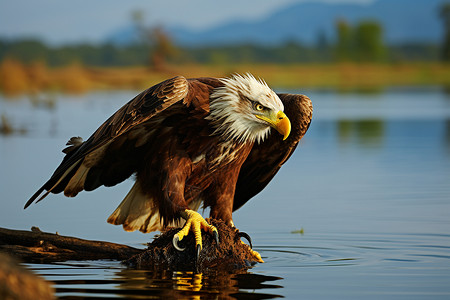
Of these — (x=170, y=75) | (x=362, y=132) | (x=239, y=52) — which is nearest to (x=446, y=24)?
(x=239, y=52)

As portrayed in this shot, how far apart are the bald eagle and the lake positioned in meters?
0.56

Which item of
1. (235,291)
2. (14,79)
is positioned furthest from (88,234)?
(14,79)

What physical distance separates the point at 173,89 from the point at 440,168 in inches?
271

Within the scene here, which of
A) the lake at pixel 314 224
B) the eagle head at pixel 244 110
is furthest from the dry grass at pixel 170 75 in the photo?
the eagle head at pixel 244 110

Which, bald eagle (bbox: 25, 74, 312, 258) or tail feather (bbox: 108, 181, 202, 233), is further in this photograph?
tail feather (bbox: 108, 181, 202, 233)

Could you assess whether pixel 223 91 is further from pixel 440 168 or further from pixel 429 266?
pixel 440 168

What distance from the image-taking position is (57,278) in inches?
229

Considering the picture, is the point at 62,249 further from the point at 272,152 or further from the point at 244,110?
the point at 272,152

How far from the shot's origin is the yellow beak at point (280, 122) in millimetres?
6363

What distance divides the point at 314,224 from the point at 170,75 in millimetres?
42923

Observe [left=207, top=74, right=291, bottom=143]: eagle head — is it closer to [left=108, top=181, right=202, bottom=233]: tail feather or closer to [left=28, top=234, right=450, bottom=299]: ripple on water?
[left=108, top=181, right=202, bottom=233]: tail feather

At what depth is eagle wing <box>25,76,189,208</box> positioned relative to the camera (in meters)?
6.15

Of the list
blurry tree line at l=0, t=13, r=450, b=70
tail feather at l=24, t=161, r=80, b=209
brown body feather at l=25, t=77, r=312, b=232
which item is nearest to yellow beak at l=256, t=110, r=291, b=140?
brown body feather at l=25, t=77, r=312, b=232

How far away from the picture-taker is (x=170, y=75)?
166ft
